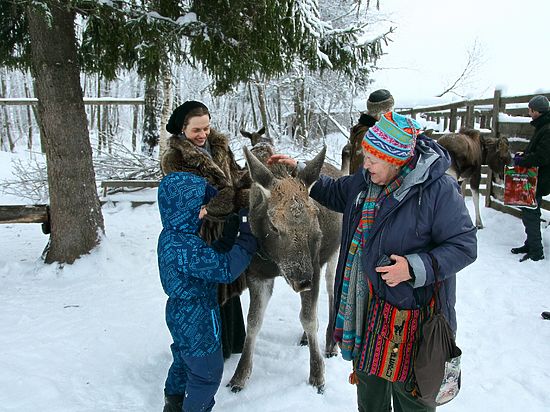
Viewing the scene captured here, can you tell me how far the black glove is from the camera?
8.69ft

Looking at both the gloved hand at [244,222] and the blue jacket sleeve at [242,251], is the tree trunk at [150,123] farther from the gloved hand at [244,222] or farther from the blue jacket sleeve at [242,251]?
the blue jacket sleeve at [242,251]

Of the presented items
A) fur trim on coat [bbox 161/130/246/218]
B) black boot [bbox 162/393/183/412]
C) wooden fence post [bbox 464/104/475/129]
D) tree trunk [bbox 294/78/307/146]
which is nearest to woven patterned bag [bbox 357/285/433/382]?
fur trim on coat [bbox 161/130/246/218]

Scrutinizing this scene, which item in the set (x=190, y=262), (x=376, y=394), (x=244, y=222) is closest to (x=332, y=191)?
(x=244, y=222)

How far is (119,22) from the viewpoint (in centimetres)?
509

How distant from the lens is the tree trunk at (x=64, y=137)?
5414mm

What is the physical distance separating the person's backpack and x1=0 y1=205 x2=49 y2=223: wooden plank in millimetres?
5596

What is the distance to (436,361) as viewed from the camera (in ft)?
6.47

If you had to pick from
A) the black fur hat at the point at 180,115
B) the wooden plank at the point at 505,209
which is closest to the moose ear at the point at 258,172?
the black fur hat at the point at 180,115

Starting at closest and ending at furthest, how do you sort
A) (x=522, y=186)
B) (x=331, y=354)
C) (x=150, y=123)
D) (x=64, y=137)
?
(x=331, y=354), (x=64, y=137), (x=522, y=186), (x=150, y=123)

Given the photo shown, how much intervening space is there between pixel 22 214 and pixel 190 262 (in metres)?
4.63

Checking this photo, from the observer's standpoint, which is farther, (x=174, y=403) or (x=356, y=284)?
(x=174, y=403)

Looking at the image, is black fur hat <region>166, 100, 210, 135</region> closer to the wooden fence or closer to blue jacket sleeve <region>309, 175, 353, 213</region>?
blue jacket sleeve <region>309, 175, 353, 213</region>

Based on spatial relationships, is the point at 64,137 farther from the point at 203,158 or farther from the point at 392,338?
the point at 392,338

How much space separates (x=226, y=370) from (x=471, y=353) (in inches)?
92.4
